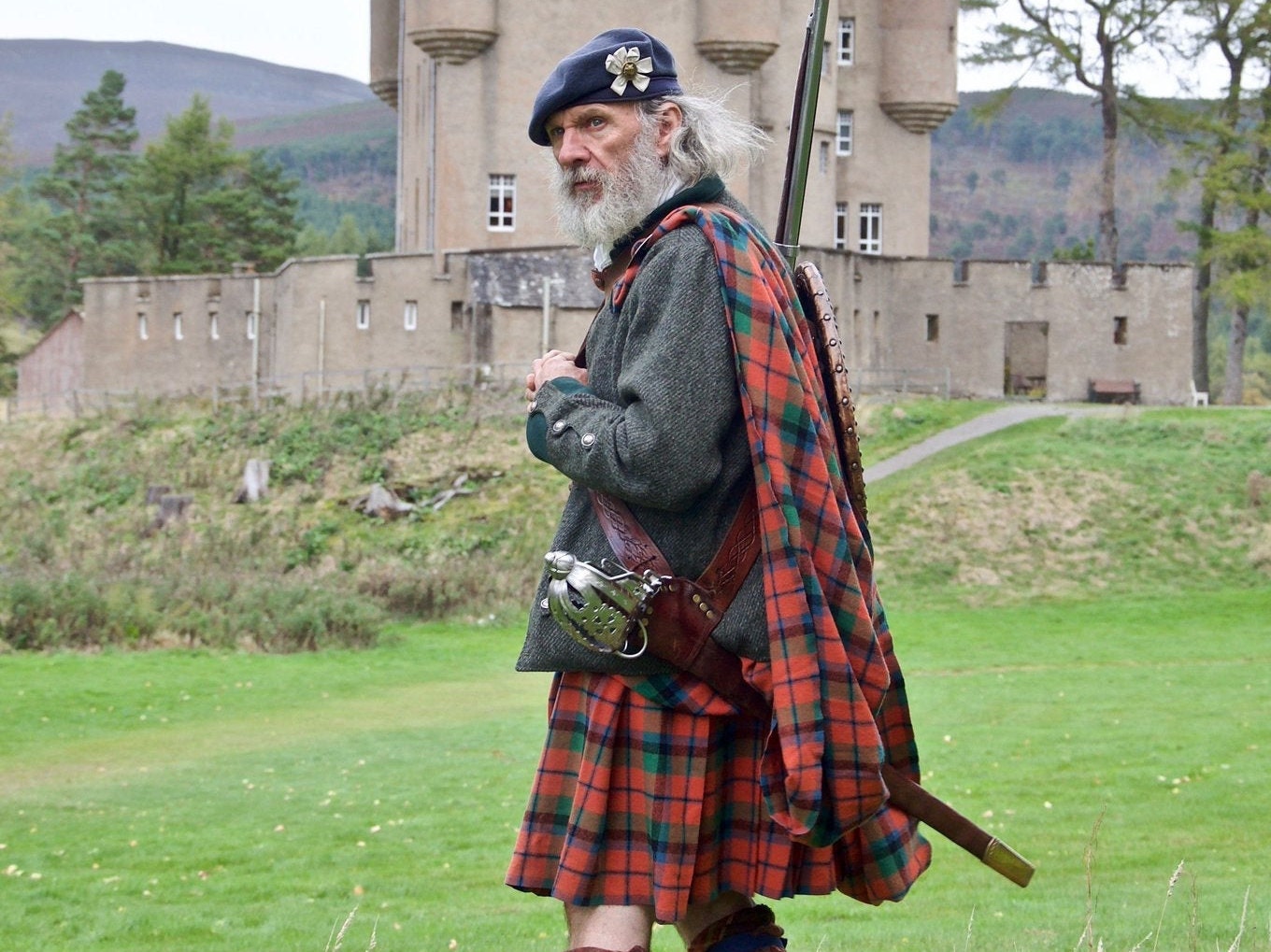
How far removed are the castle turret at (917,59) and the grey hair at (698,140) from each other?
49517 millimetres

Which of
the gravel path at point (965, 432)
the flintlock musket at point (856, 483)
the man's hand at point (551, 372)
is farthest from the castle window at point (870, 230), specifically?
the man's hand at point (551, 372)

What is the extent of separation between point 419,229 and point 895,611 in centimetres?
2465

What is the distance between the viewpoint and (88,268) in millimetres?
78688

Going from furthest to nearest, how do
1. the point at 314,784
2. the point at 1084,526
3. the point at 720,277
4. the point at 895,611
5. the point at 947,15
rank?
the point at 947,15 < the point at 1084,526 < the point at 895,611 < the point at 314,784 < the point at 720,277

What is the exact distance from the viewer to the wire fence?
40781mm

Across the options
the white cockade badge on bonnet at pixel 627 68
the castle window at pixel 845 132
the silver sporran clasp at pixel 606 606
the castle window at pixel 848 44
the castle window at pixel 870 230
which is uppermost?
the castle window at pixel 848 44

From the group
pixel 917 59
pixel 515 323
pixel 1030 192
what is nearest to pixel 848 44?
pixel 917 59

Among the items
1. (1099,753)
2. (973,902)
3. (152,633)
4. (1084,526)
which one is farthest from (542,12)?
(973,902)

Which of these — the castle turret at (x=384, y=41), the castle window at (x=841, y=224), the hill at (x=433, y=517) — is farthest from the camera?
the castle turret at (x=384, y=41)

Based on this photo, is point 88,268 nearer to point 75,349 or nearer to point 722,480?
point 75,349

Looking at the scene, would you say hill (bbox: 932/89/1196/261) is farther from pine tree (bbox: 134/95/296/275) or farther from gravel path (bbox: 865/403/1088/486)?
gravel path (bbox: 865/403/1088/486)

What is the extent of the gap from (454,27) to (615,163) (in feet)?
140

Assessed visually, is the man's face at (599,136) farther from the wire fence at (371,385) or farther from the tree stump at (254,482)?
the wire fence at (371,385)

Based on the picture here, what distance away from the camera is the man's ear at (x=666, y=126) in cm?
441
